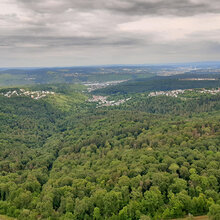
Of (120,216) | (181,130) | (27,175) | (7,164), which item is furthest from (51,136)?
(120,216)

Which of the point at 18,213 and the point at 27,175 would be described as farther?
the point at 27,175

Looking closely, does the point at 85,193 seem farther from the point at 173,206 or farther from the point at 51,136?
the point at 51,136

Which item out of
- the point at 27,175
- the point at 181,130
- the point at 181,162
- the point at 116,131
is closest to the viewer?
the point at 181,162

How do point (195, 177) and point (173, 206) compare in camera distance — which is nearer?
point (173, 206)

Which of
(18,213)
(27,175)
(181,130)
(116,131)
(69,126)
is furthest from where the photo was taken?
(69,126)

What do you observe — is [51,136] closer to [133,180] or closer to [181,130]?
[181,130]

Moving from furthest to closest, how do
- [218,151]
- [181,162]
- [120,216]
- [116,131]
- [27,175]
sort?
[116,131] < [27,175] < [218,151] < [181,162] < [120,216]

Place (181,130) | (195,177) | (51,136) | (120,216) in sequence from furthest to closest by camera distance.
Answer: (51,136), (181,130), (195,177), (120,216)

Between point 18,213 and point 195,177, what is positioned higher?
point 195,177

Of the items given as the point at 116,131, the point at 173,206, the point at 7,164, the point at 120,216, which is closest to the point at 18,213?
the point at 120,216
